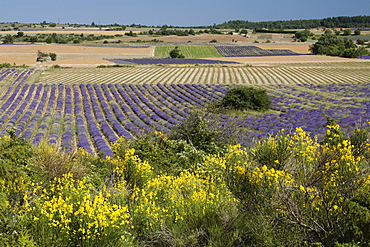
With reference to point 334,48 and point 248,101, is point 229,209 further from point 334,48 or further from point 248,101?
point 334,48

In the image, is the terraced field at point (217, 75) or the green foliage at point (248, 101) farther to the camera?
the terraced field at point (217, 75)

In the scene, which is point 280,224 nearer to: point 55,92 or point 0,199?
point 0,199

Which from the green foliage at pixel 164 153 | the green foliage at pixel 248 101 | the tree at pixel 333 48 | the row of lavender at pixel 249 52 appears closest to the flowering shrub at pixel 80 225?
the green foliage at pixel 164 153

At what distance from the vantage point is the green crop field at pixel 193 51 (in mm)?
110863

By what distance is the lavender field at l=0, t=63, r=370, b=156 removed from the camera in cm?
2530

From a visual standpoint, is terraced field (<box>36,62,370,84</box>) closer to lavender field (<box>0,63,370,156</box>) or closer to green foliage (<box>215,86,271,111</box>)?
lavender field (<box>0,63,370,156</box>)

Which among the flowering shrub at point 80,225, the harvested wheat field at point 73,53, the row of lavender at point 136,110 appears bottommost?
→ the row of lavender at point 136,110

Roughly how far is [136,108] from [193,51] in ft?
281

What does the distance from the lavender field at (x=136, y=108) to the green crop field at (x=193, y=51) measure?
180 feet

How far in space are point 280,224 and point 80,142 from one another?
17988 millimetres

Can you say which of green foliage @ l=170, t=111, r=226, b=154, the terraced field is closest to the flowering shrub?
green foliage @ l=170, t=111, r=226, b=154

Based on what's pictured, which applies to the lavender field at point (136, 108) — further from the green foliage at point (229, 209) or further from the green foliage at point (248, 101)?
the green foliage at point (229, 209)

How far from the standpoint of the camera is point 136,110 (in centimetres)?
3531

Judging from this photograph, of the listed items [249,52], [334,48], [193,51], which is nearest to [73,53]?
[193,51]
